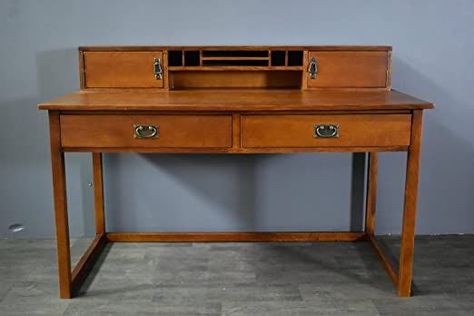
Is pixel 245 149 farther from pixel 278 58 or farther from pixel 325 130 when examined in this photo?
pixel 278 58

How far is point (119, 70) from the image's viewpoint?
2.17m

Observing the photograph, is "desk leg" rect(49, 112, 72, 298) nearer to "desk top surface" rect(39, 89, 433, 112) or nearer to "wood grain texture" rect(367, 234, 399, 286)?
"desk top surface" rect(39, 89, 433, 112)

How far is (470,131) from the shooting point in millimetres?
2352

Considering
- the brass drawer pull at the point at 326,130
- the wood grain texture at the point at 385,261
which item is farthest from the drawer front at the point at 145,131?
the wood grain texture at the point at 385,261

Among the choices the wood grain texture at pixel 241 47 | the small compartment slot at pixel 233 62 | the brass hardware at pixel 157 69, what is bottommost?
the brass hardware at pixel 157 69

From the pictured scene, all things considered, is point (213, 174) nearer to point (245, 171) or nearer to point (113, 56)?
point (245, 171)

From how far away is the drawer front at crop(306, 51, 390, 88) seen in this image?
7.13 ft

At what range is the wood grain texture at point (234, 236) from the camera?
236 cm

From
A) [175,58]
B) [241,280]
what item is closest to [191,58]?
[175,58]

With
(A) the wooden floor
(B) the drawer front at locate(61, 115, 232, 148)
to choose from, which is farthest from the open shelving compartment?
(A) the wooden floor

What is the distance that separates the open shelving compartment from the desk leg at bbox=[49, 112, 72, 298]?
600 millimetres

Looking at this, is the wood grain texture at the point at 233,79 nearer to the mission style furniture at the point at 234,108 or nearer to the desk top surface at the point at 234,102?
the mission style furniture at the point at 234,108

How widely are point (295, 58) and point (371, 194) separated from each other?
712 millimetres

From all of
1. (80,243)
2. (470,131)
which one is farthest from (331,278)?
(80,243)
